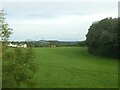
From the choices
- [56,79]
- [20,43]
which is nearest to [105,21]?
[56,79]

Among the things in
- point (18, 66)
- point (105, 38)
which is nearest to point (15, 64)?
point (18, 66)

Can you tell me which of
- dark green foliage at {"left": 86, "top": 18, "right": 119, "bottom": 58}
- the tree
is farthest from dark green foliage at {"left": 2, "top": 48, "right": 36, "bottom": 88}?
dark green foliage at {"left": 86, "top": 18, "right": 119, "bottom": 58}

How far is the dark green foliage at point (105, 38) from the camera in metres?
49.3

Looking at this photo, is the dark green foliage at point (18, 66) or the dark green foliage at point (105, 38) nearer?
the dark green foliage at point (18, 66)

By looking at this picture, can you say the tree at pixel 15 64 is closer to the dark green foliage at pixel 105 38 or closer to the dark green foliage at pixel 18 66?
the dark green foliage at pixel 18 66

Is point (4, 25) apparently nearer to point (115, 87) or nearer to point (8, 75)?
point (8, 75)

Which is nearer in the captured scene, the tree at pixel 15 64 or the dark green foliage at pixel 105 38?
the tree at pixel 15 64

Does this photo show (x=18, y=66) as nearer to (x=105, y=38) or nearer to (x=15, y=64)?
(x=15, y=64)

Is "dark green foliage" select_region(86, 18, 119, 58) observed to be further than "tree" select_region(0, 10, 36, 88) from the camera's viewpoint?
Yes

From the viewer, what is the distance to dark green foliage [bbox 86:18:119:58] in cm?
4928

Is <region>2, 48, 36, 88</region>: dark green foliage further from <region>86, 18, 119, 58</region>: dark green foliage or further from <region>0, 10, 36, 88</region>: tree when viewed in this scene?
<region>86, 18, 119, 58</region>: dark green foliage

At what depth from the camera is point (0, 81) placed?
13398mm

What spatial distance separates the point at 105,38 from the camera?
49844 millimetres

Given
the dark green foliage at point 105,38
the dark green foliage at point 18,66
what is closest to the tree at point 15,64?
the dark green foliage at point 18,66
